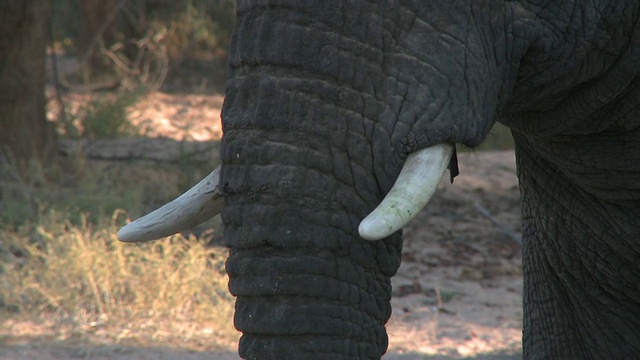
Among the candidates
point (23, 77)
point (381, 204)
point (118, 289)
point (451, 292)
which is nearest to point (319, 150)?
point (381, 204)

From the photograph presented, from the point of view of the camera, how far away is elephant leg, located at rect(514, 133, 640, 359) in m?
3.79

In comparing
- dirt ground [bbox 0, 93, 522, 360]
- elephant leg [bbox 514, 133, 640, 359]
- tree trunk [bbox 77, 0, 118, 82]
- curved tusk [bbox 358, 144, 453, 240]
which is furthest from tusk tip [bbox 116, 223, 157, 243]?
tree trunk [bbox 77, 0, 118, 82]

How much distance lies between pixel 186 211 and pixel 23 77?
22.5 ft

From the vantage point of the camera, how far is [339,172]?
8.03 feet

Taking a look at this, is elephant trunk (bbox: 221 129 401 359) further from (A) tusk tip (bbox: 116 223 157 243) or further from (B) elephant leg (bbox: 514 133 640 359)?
(B) elephant leg (bbox: 514 133 640 359)

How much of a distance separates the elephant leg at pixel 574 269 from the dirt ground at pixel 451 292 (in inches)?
63.9

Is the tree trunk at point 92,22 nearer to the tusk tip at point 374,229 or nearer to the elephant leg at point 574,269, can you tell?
the elephant leg at point 574,269

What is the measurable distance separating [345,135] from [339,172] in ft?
0.27

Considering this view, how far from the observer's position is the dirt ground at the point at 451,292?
6105mm

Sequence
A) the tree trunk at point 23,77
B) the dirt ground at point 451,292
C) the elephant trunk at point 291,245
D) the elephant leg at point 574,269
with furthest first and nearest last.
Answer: the tree trunk at point 23,77
the dirt ground at point 451,292
the elephant leg at point 574,269
the elephant trunk at point 291,245

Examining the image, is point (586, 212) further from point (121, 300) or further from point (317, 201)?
point (121, 300)

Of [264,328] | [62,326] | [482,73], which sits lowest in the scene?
[62,326]

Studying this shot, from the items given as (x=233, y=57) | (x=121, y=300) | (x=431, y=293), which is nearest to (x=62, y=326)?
(x=121, y=300)

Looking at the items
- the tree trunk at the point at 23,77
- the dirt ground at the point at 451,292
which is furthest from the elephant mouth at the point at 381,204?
the tree trunk at the point at 23,77
